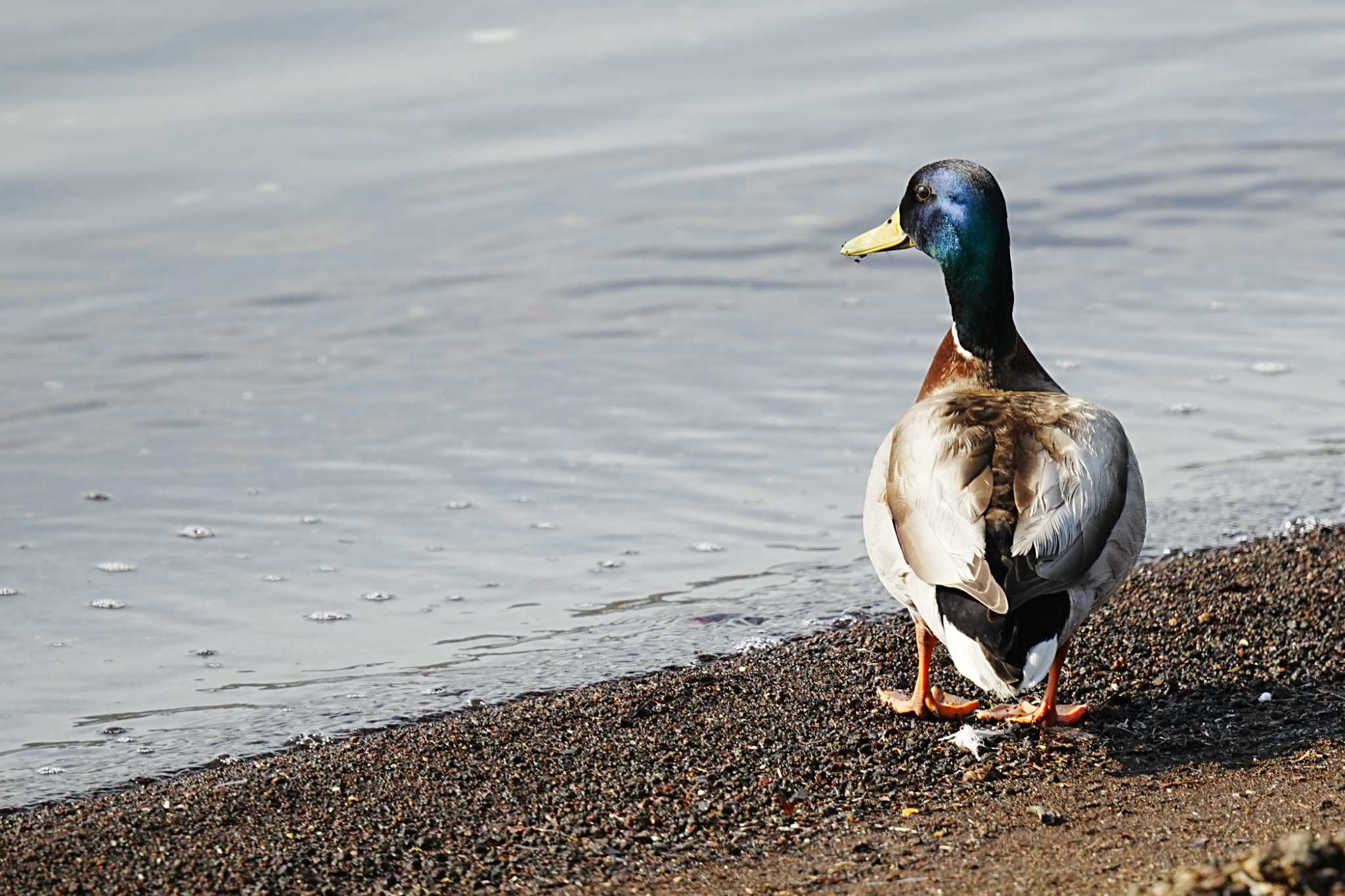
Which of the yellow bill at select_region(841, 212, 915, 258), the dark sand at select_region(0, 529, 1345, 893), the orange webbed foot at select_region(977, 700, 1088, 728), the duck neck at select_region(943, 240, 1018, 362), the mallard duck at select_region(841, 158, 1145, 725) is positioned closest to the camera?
the dark sand at select_region(0, 529, 1345, 893)

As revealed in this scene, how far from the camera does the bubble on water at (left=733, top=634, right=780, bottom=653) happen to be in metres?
6.21

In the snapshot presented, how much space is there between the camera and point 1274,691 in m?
5.23

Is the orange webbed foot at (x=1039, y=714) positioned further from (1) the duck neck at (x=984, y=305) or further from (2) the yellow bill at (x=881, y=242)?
(2) the yellow bill at (x=881, y=242)

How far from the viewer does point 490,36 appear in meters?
18.4

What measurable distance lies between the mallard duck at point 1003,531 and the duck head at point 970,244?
278 mm

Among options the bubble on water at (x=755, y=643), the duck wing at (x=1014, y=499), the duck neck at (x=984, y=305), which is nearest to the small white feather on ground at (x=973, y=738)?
the duck wing at (x=1014, y=499)

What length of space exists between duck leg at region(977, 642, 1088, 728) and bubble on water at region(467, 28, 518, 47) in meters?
14.1

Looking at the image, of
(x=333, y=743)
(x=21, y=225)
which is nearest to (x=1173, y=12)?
(x=21, y=225)

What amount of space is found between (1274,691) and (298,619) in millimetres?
3619

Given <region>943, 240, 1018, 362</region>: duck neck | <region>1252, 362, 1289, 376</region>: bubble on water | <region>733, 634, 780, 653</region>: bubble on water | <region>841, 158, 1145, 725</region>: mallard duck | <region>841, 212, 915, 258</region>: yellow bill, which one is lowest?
<region>1252, 362, 1289, 376</region>: bubble on water

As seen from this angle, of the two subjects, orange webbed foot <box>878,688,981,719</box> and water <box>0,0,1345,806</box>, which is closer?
orange webbed foot <box>878,688,981,719</box>

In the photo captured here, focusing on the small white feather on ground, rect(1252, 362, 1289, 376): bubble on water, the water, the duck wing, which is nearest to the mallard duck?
the duck wing

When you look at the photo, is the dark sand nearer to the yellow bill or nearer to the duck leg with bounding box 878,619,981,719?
the duck leg with bounding box 878,619,981,719

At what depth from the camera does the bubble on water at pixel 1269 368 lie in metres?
9.47
